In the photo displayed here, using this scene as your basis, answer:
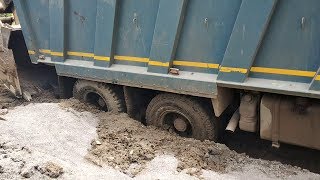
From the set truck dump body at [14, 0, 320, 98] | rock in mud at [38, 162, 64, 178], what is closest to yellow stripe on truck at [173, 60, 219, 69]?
truck dump body at [14, 0, 320, 98]

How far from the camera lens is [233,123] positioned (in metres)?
4.17

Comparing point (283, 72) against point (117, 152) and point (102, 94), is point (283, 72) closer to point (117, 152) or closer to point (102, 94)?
point (117, 152)

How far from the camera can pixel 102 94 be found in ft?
17.1

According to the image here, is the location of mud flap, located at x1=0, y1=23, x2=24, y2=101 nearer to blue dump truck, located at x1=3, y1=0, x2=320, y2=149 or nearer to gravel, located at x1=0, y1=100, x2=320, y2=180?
blue dump truck, located at x1=3, y1=0, x2=320, y2=149

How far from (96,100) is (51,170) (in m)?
2.30

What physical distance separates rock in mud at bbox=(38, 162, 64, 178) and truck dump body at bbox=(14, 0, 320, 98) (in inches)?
60.8

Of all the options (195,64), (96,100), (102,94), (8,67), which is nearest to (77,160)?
(102,94)

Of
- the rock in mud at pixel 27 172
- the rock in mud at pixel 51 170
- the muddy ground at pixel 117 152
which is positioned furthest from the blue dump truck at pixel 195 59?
the rock in mud at pixel 27 172

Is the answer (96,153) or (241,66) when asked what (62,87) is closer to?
(96,153)

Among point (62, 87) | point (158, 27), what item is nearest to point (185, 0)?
point (158, 27)

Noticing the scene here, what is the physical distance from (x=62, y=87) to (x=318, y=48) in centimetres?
390

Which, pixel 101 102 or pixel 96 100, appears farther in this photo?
pixel 96 100

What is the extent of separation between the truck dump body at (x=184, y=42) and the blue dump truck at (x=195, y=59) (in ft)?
0.03

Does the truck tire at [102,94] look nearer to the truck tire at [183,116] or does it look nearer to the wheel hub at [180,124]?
the truck tire at [183,116]
